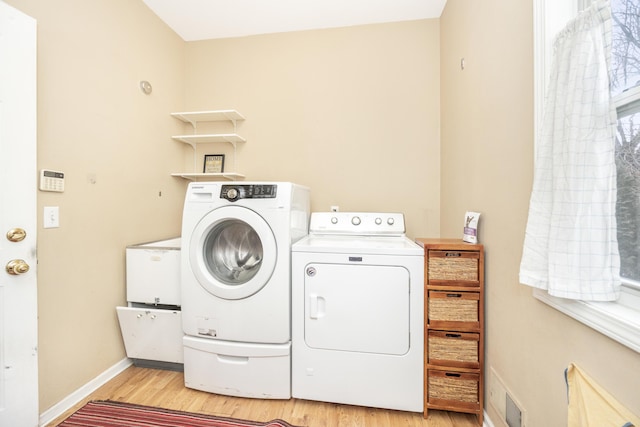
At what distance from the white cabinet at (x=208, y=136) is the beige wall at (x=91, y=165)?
0.22 meters

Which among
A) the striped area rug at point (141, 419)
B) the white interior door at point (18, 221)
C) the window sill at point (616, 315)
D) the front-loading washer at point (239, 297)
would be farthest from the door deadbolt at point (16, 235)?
the window sill at point (616, 315)

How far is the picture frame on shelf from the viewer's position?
242 cm

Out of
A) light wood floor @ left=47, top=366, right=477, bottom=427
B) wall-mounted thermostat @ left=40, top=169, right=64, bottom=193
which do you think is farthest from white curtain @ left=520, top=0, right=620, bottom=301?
wall-mounted thermostat @ left=40, top=169, right=64, bottom=193

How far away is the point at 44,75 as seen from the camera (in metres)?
1.36

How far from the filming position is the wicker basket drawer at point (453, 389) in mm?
1383

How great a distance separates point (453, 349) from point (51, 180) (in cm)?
231

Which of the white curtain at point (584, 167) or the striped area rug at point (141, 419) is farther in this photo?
the striped area rug at point (141, 419)

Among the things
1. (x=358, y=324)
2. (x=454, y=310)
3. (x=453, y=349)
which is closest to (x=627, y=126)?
(x=454, y=310)

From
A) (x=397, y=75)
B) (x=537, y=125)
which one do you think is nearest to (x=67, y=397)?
(x=537, y=125)

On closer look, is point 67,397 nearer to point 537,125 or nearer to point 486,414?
point 486,414

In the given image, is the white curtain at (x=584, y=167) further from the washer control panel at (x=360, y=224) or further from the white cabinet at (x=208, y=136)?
the white cabinet at (x=208, y=136)

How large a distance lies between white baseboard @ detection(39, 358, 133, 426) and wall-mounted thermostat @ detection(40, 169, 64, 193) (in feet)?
3.81

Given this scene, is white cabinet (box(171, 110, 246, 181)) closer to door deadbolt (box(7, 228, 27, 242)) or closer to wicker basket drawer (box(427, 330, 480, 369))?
door deadbolt (box(7, 228, 27, 242))

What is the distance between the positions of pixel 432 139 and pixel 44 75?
252 centimetres
